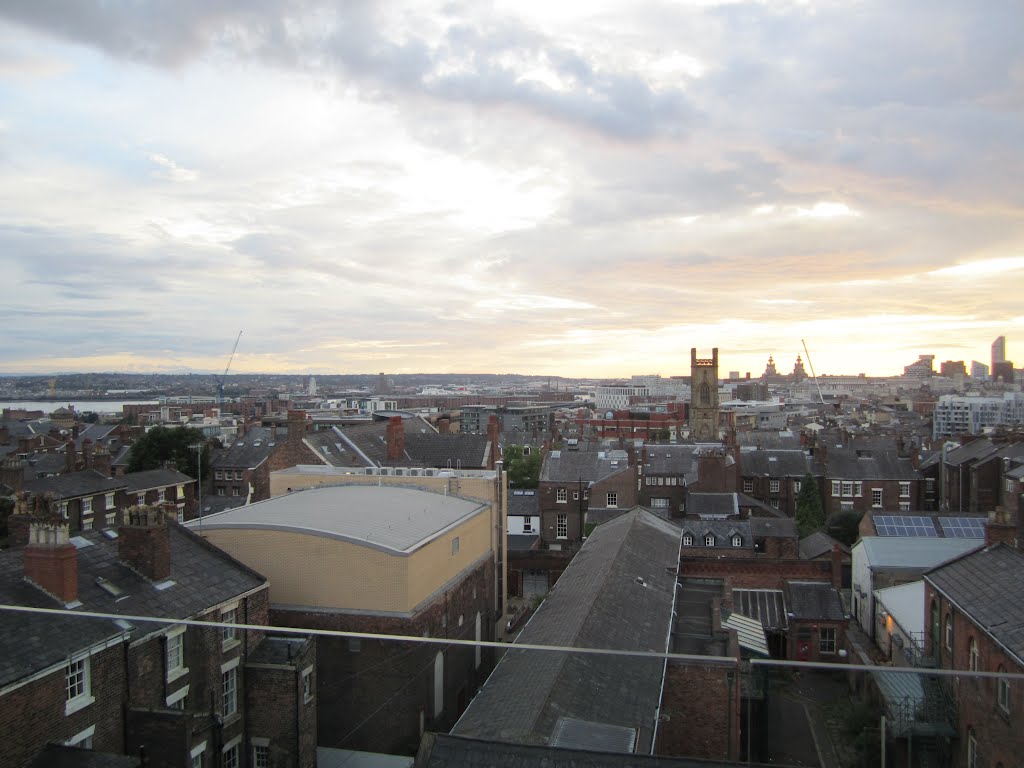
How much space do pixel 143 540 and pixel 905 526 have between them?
35421 millimetres

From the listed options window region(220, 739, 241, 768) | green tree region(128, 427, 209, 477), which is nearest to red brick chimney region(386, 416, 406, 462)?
green tree region(128, 427, 209, 477)

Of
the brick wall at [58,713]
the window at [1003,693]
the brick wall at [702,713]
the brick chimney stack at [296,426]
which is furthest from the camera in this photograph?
the brick chimney stack at [296,426]

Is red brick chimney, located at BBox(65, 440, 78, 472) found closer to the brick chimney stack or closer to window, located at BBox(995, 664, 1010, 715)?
the brick chimney stack

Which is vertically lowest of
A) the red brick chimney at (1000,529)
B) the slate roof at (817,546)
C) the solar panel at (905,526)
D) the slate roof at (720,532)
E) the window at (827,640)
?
the window at (827,640)

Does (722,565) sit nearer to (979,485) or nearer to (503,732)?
(503,732)

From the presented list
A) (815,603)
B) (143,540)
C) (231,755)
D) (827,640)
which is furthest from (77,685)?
(815,603)

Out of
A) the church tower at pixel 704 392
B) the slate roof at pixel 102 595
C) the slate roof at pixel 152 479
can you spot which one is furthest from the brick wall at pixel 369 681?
the church tower at pixel 704 392

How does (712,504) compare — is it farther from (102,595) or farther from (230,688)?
(102,595)

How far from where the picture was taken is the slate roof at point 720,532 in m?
40.0

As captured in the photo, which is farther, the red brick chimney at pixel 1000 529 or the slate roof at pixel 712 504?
the slate roof at pixel 712 504

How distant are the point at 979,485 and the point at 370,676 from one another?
5319 centimetres

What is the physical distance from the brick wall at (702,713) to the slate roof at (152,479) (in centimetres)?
4131

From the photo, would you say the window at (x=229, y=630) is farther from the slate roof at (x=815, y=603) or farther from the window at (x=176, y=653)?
the slate roof at (x=815, y=603)

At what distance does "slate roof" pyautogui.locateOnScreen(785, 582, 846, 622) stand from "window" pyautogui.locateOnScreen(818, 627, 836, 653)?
47 centimetres
